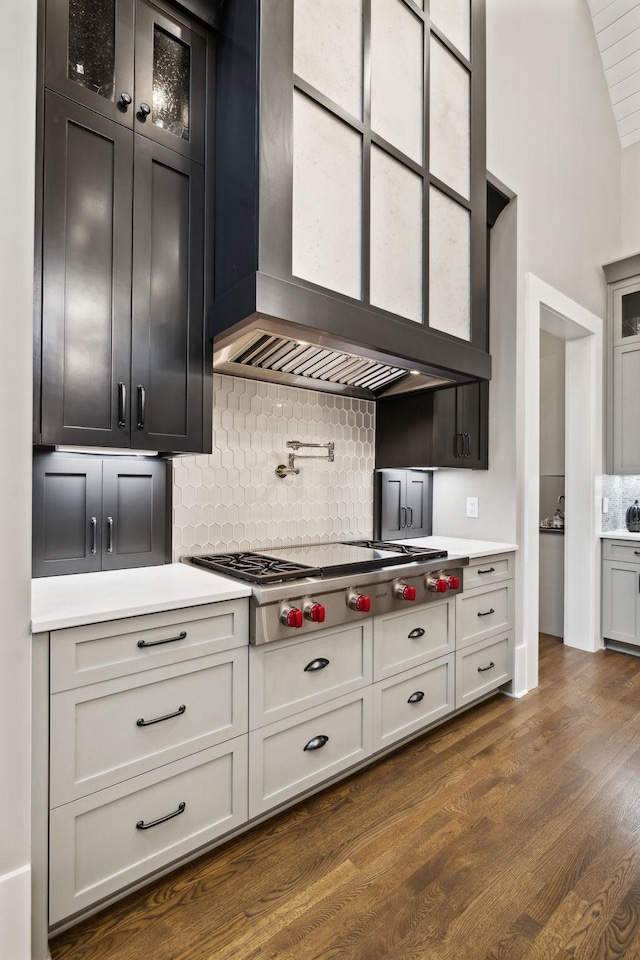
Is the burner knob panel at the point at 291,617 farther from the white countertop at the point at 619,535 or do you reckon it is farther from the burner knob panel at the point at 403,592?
the white countertop at the point at 619,535

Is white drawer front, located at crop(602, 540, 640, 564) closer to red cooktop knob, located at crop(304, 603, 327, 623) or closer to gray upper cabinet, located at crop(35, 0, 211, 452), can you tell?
red cooktop knob, located at crop(304, 603, 327, 623)

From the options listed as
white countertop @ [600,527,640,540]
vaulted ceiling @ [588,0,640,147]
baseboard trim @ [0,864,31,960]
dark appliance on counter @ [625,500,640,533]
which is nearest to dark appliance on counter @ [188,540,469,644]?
baseboard trim @ [0,864,31,960]

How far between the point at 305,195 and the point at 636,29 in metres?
4.32

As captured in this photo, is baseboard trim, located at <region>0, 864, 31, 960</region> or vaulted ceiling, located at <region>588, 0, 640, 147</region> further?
vaulted ceiling, located at <region>588, 0, 640, 147</region>

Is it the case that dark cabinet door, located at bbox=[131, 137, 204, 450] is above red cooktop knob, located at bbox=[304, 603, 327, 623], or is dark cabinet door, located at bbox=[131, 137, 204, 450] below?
above

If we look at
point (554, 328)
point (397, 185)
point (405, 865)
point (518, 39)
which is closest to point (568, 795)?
point (405, 865)

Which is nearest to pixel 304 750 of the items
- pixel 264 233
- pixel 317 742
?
pixel 317 742

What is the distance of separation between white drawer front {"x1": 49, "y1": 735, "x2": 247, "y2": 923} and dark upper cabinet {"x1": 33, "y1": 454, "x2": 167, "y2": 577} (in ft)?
2.59

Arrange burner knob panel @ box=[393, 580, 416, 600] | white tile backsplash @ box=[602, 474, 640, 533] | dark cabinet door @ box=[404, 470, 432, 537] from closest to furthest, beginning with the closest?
burner knob panel @ box=[393, 580, 416, 600] < dark cabinet door @ box=[404, 470, 432, 537] < white tile backsplash @ box=[602, 474, 640, 533]

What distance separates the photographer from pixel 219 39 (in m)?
1.91

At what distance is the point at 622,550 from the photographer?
12.7ft

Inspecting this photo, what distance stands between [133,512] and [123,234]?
3.36ft

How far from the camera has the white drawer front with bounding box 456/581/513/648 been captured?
263 centimetres

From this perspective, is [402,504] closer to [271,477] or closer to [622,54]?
[271,477]
